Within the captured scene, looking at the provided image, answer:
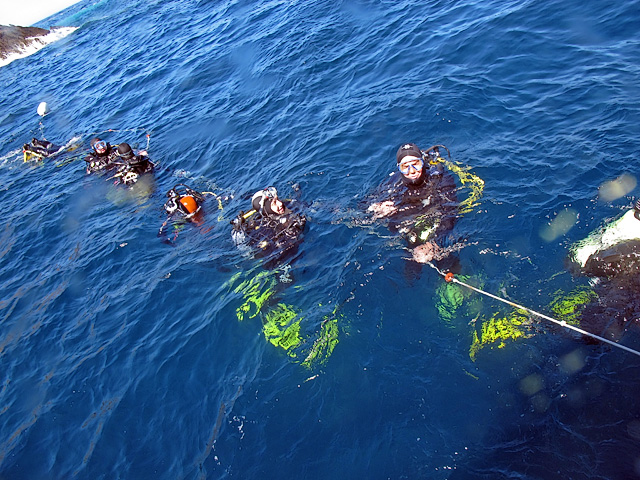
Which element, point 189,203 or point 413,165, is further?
point 189,203

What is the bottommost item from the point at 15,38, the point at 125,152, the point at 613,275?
the point at 613,275

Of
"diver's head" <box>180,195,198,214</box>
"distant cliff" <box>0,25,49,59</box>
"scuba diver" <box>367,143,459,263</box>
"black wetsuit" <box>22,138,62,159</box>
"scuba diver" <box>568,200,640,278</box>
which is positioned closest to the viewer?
"scuba diver" <box>568,200,640,278</box>

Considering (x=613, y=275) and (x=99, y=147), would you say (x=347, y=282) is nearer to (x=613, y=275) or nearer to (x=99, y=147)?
(x=613, y=275)

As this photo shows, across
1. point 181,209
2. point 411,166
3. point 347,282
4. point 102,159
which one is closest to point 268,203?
point 347,282

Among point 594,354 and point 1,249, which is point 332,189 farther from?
point 1,249

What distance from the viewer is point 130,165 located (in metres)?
13.4

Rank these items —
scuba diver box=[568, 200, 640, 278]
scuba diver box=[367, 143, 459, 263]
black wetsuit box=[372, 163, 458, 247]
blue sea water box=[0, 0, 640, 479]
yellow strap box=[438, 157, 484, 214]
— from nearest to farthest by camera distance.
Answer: blue sea water box=[0, 0, 640, 479], scuba diver box=[568, 200, 640, 278], scuba diver box=[367, 143, 459, 263], black wetsuit box=[372, 163, 458, 247], yellow strap box=[438, 157, 484, 214]

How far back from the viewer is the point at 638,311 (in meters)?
5.67

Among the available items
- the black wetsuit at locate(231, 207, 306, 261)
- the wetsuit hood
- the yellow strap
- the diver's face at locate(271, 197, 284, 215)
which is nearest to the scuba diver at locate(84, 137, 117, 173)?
the black wetsuit at locate(231, 207, 306, 261)

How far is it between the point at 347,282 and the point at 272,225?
2.28 metres

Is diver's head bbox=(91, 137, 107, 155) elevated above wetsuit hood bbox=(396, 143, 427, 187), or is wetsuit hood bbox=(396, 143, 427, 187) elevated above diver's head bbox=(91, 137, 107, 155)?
diver's head bbox=(91, 137, 107, 155)

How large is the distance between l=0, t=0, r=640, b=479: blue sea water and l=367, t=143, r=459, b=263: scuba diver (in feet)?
1.41

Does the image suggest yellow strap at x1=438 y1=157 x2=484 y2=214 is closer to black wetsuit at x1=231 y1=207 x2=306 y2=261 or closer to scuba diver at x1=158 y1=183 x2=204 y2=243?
black wetsuit at x1=231 y1=207 x2=306 y2=261

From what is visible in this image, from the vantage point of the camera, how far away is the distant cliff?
132ft
